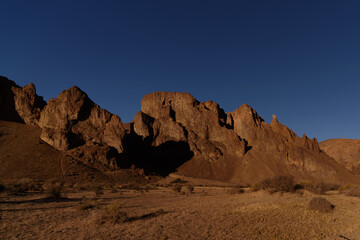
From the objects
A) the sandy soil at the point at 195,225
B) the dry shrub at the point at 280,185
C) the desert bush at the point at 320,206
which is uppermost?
the dry shrub at the point at 280,185

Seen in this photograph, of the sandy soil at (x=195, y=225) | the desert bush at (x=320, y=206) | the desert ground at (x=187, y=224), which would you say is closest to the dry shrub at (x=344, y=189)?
the desert ground at (x=187, y=224)

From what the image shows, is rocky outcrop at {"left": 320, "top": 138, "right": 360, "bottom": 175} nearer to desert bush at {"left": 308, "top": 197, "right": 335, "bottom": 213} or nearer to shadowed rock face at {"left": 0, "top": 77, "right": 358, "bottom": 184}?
shadowed rock face at {"left": 0, "top": 77, "right": 358, "bottom": 184}

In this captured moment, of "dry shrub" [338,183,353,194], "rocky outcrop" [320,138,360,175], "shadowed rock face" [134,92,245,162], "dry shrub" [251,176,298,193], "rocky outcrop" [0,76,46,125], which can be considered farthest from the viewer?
"rocky outcrop" [320,138,360,175]

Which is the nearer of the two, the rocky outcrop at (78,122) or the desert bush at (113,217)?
the desert bush at (113,217)

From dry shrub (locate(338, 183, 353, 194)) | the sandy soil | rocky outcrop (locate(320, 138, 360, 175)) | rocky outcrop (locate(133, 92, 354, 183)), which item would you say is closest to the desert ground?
the sandy soil

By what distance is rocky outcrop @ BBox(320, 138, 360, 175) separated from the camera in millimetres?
88188

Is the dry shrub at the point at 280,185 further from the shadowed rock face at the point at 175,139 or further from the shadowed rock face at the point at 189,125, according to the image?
the shadowed rock face at the point at 189,125

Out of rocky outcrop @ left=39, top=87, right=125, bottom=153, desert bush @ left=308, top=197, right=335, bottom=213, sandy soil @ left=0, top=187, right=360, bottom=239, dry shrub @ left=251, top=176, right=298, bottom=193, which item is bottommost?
sandy soil @ left=0, top=187, right=360, bottom=239

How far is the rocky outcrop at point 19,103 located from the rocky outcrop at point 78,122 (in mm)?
4830

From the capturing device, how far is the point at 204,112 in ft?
305

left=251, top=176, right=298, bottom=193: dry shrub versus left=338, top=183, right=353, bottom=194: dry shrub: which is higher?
left=251, top=176, right=298, bottom=193: dry shrub

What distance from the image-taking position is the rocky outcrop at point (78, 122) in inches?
2542

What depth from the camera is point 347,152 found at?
93688 mm

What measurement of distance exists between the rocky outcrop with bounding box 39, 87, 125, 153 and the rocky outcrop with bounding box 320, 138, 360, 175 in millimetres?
86246
